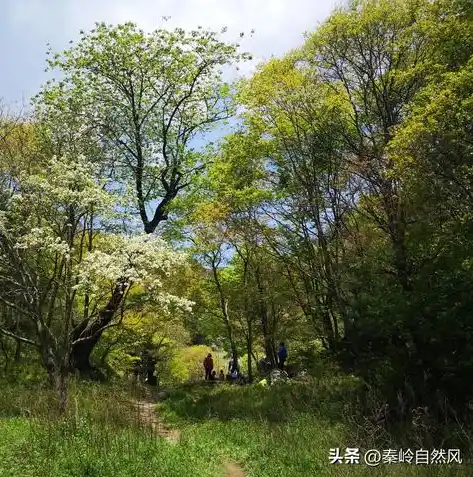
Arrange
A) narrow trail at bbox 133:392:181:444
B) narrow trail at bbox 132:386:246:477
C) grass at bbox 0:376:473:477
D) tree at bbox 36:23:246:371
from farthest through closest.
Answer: tree at bbox 36:23:246:371 < narrow trail at bbox 133:392:181:444 < narrow trail at bbox 132:386:246:477 < grass at bbox 0:376:473:477

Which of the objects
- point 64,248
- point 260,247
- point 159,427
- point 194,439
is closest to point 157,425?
point 159,427

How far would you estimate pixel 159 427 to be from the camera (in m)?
12.4

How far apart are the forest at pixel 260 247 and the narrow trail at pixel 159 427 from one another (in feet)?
0.29

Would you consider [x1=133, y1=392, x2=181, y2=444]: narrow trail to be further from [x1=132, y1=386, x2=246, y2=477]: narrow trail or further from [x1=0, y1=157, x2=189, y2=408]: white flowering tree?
[x1=0, y1=157, x2=189, y2=408]: white flowering tree

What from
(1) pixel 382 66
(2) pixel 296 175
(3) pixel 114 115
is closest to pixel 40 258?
(3) pixel 114 115

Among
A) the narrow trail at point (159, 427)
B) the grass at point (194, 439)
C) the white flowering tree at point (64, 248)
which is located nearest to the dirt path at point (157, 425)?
the narrow trail at point (159, 427)

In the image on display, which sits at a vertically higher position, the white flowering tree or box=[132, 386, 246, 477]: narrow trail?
the white flowering tree

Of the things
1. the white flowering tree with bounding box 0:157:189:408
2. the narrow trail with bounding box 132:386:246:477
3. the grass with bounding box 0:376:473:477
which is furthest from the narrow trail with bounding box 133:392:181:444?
the white flowering tree with bounding box 0:157:189:408

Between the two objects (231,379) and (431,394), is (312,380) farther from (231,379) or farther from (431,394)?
(231,379)

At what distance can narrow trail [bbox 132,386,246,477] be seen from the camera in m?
8.56

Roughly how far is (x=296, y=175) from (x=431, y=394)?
9351 mm

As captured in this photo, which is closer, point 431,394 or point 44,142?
point 431,394

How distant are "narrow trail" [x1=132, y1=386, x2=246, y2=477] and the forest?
3.5 inches

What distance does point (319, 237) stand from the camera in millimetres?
17719
